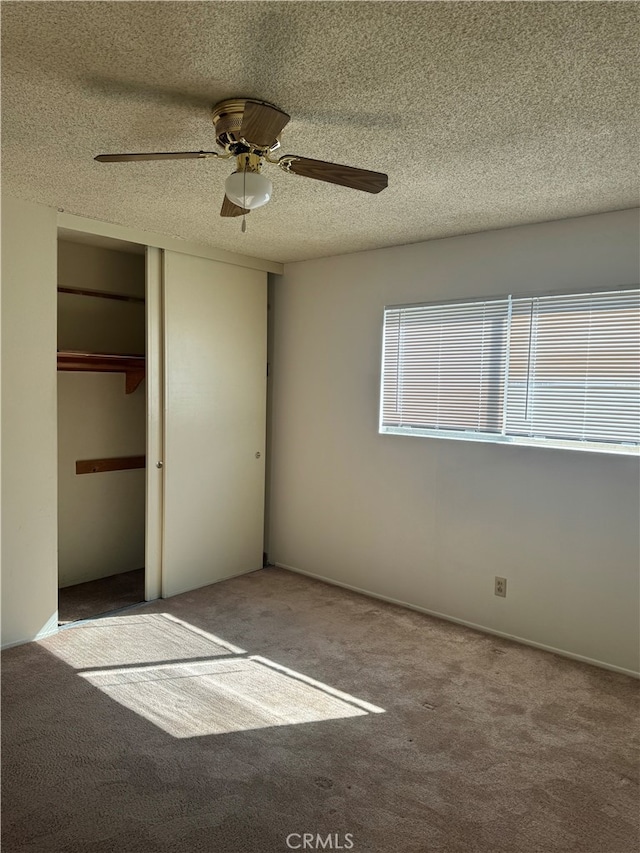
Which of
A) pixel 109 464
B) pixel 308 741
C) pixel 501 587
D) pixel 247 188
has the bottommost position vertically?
pixel 308 741

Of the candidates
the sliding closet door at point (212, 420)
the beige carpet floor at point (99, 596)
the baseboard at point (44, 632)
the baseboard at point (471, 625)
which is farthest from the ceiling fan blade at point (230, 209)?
the baseboard at point (471, 625)

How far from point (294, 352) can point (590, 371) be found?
2228 millimetres

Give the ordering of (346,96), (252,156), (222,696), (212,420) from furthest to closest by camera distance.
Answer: (212,420) → (222,696) → (252,156) → (346,96)

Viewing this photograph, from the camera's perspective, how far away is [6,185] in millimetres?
2828

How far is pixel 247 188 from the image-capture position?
1.88m

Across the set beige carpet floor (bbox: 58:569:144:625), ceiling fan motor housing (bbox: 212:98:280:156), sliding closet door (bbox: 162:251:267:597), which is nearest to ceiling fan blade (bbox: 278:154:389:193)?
ceiling fan motor housing (bbox: 212:98:280:156)

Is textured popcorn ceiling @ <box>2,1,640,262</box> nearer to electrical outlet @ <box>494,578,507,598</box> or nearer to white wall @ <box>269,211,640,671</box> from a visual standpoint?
white wall @ <box>269,211,640,671</box>

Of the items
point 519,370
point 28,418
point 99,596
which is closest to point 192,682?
point 99,596

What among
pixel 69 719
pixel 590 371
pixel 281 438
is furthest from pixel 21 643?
pixel 590 371

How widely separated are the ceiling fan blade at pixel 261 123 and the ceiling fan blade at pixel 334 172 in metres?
0.10

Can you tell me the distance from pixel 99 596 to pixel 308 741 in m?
2.19

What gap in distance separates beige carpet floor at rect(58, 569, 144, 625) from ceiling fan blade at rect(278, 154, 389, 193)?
3.01m

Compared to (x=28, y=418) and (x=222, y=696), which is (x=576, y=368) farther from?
(x=28, y=418)

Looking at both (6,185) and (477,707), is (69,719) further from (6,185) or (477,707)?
(6,185)
